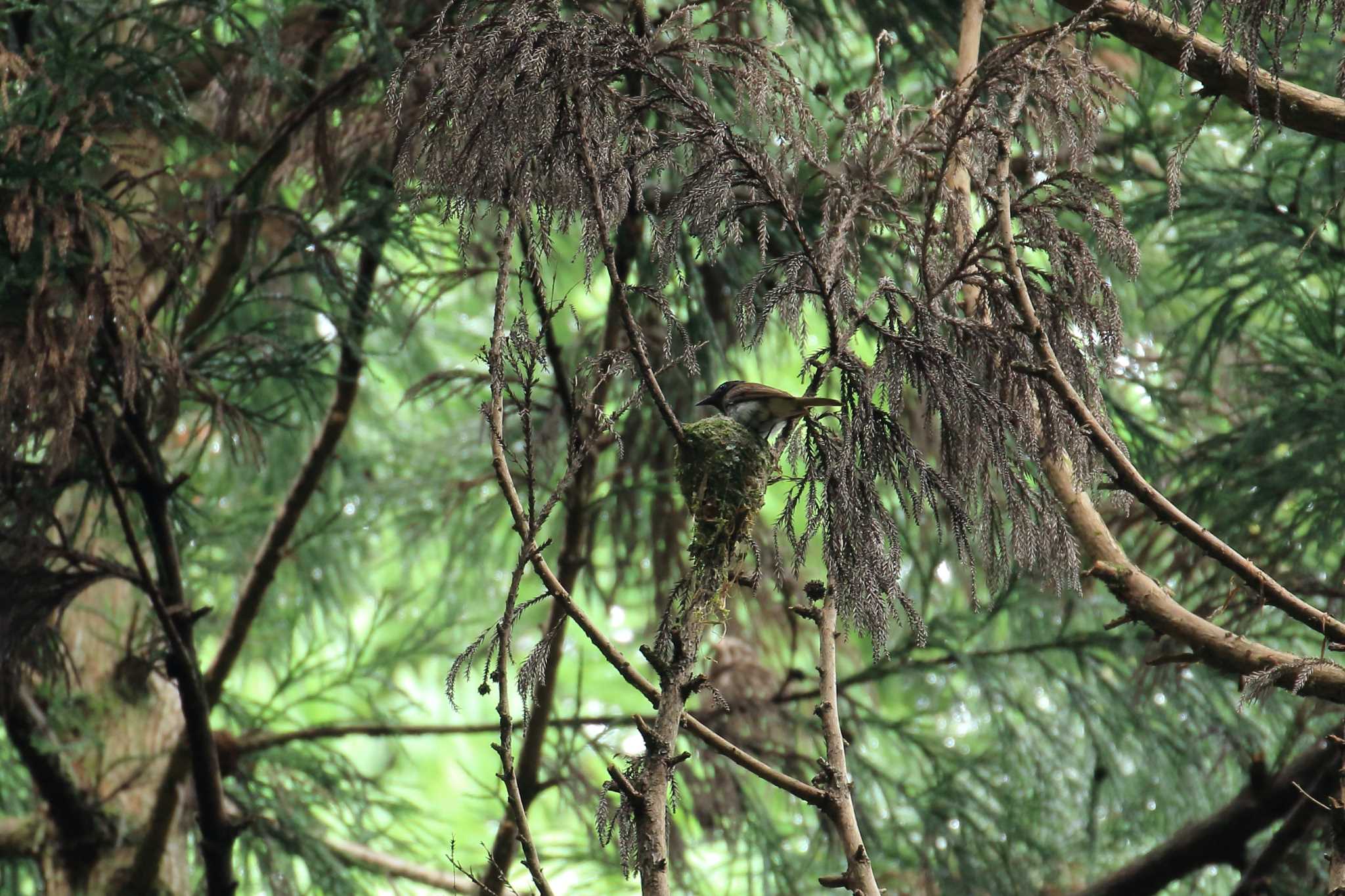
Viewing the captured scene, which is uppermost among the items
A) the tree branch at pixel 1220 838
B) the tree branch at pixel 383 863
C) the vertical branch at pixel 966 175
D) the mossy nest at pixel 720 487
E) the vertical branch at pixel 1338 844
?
the vertical branch at pixel 966 175

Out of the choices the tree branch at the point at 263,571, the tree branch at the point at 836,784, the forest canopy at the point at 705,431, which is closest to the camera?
the tree branch at the point at 836,784

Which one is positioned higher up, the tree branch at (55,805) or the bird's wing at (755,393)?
the bird's wing at (755,393)

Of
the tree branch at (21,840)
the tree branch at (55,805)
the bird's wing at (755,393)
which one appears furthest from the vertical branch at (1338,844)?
the tree branch at (21,840)

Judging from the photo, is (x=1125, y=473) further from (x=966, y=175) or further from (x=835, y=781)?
(x=966, y=175)

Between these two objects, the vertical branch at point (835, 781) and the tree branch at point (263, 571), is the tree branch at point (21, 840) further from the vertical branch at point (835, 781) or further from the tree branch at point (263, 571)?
the vertical branch at point (835, 781)

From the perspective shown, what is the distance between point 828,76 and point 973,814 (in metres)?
3.00

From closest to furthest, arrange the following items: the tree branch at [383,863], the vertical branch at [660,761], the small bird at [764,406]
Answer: the vertical branch at [660,761] < the small bird at [764,406] < the tree branch at [383,863]

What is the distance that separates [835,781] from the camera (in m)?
1.87

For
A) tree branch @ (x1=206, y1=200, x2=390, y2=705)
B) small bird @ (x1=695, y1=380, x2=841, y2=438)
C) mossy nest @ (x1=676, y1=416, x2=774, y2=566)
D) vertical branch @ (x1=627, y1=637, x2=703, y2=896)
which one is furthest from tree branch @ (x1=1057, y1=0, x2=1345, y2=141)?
tree branch @ (x1=206, y1=200, x2=390, y2=705)

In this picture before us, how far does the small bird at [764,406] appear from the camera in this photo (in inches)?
84.3

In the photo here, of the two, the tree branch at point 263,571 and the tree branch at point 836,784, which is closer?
the tree branch at point 836,784

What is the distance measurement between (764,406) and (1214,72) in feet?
3.25

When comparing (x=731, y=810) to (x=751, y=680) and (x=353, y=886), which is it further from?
(x=353, y=886)

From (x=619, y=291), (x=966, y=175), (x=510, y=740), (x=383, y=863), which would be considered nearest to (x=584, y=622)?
(x=510, y=740)
